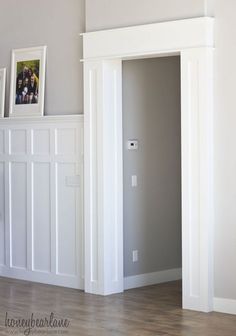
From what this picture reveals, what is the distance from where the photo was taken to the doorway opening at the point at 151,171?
26.9ft

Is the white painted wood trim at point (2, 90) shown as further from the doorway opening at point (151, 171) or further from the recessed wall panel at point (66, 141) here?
the doorway opening at point (151, 171)

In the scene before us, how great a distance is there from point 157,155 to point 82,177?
983 mm

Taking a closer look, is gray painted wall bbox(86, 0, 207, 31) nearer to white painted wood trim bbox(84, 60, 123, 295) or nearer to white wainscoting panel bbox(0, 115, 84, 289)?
white painted wood trim bbox(84, 60, 123, 295)

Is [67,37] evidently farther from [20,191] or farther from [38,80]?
[20,191]

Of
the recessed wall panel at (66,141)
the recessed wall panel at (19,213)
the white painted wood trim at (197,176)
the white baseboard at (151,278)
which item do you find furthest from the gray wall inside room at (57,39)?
the white baseboard at (151,278)

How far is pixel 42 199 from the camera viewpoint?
8.45 meters

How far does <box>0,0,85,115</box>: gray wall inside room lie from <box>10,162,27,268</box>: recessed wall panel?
810mm

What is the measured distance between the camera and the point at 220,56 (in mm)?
6906

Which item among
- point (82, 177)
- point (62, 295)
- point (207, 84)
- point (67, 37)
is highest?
point (67, 37)

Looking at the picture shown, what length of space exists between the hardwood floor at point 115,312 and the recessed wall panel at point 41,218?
0.29m

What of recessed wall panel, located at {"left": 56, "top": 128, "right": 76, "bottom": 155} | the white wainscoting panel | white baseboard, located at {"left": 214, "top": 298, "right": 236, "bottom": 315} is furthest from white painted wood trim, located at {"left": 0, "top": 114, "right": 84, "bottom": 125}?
white baseboard, located at {"left": 214, "top": 298, "right": 236, "bottom": 315}

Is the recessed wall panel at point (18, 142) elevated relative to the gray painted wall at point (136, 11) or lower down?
lower down

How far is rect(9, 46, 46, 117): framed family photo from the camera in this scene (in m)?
8.42

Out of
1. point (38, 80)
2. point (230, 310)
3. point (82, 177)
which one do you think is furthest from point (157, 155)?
point (230, 310)
